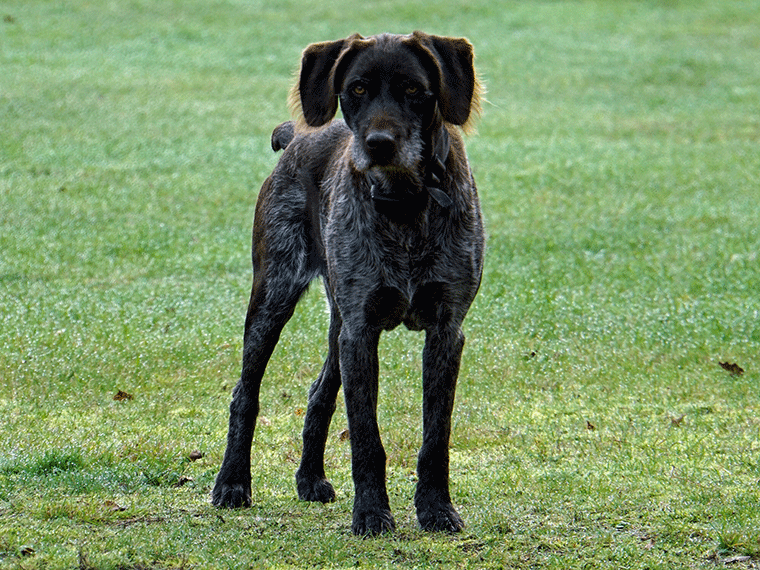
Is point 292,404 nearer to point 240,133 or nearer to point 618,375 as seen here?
point 618,375

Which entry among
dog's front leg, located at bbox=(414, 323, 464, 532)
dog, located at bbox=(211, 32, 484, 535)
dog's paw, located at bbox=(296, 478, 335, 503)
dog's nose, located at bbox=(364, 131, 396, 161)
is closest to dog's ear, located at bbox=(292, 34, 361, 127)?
dog, located at bbox=(211, 32, 484, 535)

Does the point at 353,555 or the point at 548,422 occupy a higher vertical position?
the point at 353,555

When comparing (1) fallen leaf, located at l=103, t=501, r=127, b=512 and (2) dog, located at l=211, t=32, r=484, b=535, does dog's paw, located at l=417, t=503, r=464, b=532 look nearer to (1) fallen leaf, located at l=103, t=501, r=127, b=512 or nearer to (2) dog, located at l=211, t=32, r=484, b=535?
(2) dog, located at l=211, t=32, r=484, b=535

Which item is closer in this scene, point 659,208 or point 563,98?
point 659,208

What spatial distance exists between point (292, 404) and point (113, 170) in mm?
9863

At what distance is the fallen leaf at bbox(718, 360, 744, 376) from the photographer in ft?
28.0

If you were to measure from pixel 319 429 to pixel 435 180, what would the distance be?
1.72 m

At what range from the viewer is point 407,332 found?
9.84 metres

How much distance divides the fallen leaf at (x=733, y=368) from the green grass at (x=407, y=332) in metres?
0.09

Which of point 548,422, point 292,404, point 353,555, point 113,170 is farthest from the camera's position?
point 113,170

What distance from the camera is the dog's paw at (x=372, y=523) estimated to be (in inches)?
198

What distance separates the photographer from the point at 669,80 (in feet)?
77.3

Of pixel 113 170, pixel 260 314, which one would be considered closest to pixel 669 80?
pixel 113 170

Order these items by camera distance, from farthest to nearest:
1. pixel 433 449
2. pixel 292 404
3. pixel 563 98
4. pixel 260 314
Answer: pixel 563 98 → pixel 292 404 → pixel 260 314 → pixel 433 449
